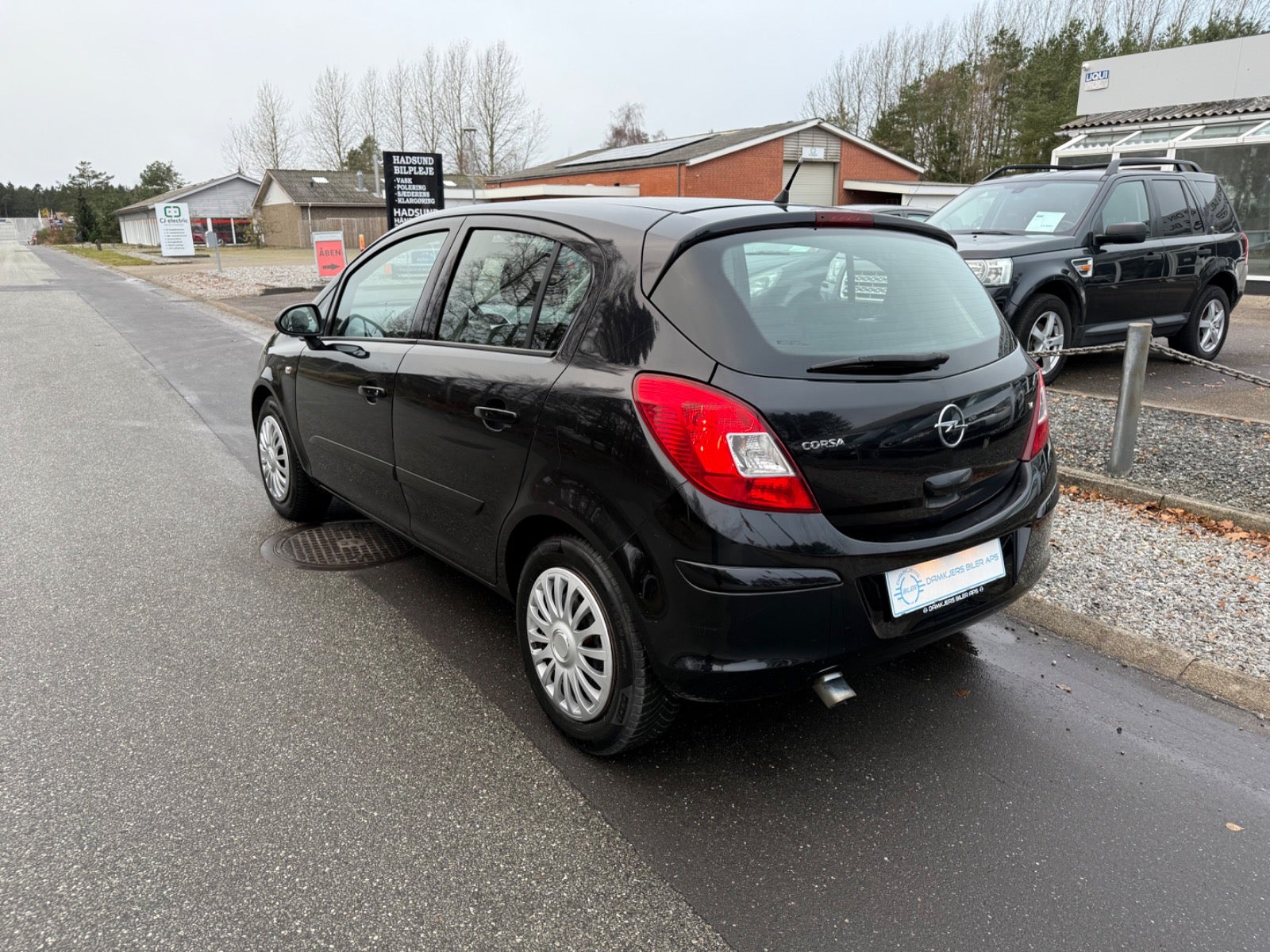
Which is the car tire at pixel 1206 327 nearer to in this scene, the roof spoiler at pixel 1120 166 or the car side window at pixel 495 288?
the roof spoiler at pixel 1120 166

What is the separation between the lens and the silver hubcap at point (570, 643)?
2.82 meters

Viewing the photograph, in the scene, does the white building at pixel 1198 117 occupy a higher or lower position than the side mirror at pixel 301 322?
higher

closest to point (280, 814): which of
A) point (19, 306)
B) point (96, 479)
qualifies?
point (96, 479)

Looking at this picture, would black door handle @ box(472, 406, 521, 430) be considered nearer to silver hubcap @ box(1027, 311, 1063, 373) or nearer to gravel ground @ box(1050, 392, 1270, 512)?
gravel ground @ box(1050, 392, 1270, 512)

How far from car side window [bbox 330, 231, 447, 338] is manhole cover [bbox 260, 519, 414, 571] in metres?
1.11

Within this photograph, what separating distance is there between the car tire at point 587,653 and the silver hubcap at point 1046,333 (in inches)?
244

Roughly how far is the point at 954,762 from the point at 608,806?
117 cm

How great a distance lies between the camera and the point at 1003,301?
7.57m

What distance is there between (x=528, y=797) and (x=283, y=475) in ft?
10.3

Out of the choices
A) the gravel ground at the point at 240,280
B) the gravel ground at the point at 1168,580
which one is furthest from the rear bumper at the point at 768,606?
the gravel ground at the point at 240,280

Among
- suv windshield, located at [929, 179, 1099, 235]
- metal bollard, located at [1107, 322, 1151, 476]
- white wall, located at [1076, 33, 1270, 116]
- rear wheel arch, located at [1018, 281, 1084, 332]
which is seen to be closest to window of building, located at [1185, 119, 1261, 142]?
white wall, located at [1076, 33, 1270, 116]

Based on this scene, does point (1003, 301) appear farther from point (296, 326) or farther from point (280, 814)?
point (280, 814)

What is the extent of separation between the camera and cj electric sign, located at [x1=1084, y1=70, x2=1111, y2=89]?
75.0 feet

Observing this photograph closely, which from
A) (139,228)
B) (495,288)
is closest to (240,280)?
(495,288)
